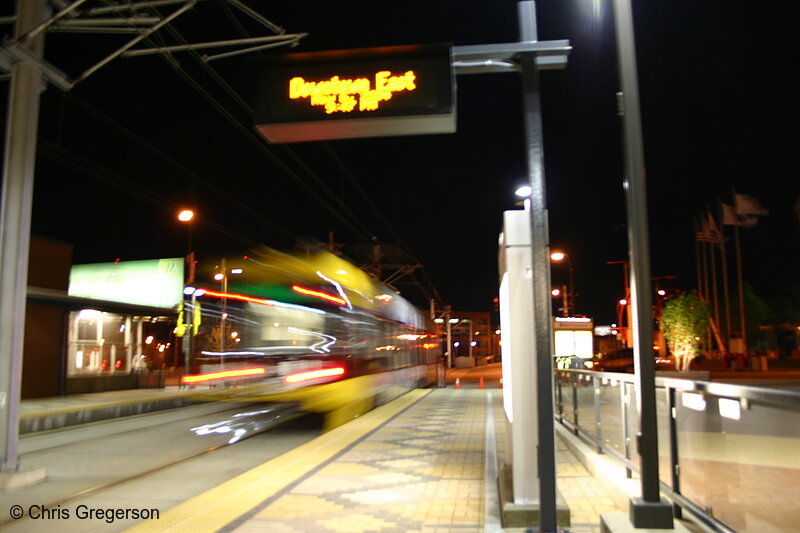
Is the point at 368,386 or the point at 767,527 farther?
the point at 368,386

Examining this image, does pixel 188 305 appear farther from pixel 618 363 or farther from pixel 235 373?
pixel 618 363

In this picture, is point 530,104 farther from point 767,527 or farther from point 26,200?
point 26,200

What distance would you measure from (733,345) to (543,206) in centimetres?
4376

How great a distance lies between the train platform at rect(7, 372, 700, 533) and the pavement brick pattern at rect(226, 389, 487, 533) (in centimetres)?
1

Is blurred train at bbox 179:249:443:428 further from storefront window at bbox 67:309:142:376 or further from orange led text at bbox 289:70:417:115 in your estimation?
storefront window at bbox 67:309:142:376

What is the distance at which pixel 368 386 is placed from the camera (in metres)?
15.9

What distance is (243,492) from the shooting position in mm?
7469

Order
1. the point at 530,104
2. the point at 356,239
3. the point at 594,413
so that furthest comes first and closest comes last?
1. the point at 356,239
2. the point at 594,413
3. the point at 530,104

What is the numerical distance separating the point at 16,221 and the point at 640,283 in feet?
25.0

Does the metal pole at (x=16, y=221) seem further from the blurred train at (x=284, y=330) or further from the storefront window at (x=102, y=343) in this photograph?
the storefront window at (x=102, y=343)

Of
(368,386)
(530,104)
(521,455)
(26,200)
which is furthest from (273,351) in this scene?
(530,104)

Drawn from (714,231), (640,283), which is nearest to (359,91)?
(640,283)

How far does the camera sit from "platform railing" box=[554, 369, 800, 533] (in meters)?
3.56
